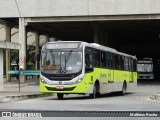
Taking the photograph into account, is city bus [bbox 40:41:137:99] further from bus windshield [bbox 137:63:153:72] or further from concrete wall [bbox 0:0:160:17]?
bus windshield [bbox 137:63:153:72]

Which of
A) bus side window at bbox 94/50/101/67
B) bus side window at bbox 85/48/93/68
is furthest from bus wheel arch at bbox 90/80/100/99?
bus side window at bbox 85/48/93/68

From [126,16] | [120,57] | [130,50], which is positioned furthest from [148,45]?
[120,57]

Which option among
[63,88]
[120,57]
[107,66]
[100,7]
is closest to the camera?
[63,88]

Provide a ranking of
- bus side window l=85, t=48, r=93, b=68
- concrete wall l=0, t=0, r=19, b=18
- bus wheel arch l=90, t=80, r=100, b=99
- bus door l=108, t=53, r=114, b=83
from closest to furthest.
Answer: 1. bus side window l=85, t=48, r=93, b=68
2. bus wheel arch l=90, t=80, r=100, b=99
3. bus door l=108, t=53, r=114, b=83
4. concrete wall l=0, t=0, r=19, b=18

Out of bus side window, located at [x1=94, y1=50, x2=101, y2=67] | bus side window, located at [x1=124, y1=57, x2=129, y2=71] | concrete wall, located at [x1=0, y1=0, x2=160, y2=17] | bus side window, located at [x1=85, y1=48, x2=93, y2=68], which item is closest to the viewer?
bus side window, located at [x1=85, y1=48, x2=93, y2=68]

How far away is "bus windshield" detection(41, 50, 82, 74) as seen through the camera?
22.2m

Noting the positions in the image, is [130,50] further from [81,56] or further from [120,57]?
[81,56]

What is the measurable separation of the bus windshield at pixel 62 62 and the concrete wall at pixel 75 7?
2332 cm

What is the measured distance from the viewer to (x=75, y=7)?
45844 millimetres

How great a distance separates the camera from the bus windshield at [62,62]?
22.2m

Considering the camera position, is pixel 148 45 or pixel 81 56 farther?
pixel 148 45

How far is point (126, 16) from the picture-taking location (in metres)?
45.6

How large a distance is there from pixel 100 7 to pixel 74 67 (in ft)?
78.3

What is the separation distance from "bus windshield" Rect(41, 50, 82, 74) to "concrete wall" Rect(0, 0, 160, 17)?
2332cm
